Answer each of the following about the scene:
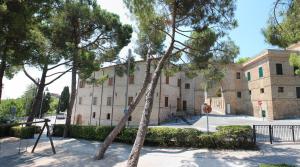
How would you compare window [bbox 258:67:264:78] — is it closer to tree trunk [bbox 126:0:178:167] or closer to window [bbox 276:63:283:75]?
window [bbox 276:63:283:75]

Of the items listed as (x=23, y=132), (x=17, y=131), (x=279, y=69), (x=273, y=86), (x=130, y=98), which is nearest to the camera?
(x=23, y=132)

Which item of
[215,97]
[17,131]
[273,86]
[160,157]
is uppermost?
[273,86]

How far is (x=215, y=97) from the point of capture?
3625 cm

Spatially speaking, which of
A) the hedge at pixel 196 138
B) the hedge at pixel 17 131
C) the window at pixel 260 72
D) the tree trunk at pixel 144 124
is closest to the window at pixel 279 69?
the window at pixel 260 72

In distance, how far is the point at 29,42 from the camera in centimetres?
1223

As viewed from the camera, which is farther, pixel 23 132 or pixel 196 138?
pixel 23 132

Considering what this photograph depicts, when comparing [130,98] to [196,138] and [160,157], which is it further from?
[160,157]

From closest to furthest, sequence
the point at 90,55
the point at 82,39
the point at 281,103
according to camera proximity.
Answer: the point at 90,55 → the point at 82,39 → the point at 281,103

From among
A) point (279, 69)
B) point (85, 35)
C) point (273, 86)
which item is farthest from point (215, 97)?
point (85, 35)

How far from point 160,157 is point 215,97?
92.5 ft

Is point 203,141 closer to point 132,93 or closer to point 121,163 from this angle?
point 121,163

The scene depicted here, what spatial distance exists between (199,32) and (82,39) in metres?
11.0

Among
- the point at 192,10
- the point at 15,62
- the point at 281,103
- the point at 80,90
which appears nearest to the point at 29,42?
the point at 15,62

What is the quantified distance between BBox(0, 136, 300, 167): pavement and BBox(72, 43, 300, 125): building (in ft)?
30.9
